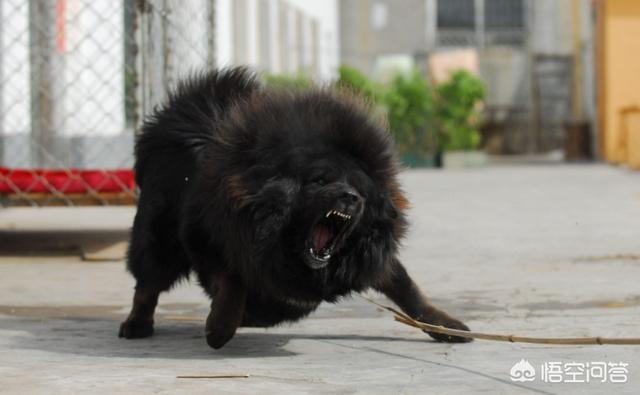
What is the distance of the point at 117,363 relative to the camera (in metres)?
3.44

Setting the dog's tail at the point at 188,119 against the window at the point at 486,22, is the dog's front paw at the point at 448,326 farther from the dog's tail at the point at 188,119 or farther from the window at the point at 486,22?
the window at the point at 486,22

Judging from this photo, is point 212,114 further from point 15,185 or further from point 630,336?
point 15,185

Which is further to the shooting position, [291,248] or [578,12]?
[578,12]

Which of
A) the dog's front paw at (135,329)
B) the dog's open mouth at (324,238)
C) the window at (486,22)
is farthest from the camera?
the window at (486,22)

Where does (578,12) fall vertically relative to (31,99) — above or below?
above

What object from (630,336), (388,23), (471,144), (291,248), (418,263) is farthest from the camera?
(388,23)

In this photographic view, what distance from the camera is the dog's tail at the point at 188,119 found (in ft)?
13.3

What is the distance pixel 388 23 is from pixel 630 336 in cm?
2658

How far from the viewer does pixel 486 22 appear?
31469 millimetres

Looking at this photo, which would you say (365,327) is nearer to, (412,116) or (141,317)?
(141,317)

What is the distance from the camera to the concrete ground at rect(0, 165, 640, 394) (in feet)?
10.2

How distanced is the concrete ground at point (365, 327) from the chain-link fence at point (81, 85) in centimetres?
48

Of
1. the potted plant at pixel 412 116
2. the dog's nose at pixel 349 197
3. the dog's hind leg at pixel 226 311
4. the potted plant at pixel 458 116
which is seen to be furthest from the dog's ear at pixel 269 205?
the potted plant at pixel 458 116

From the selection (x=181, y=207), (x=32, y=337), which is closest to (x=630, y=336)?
(x=181, y=207)
